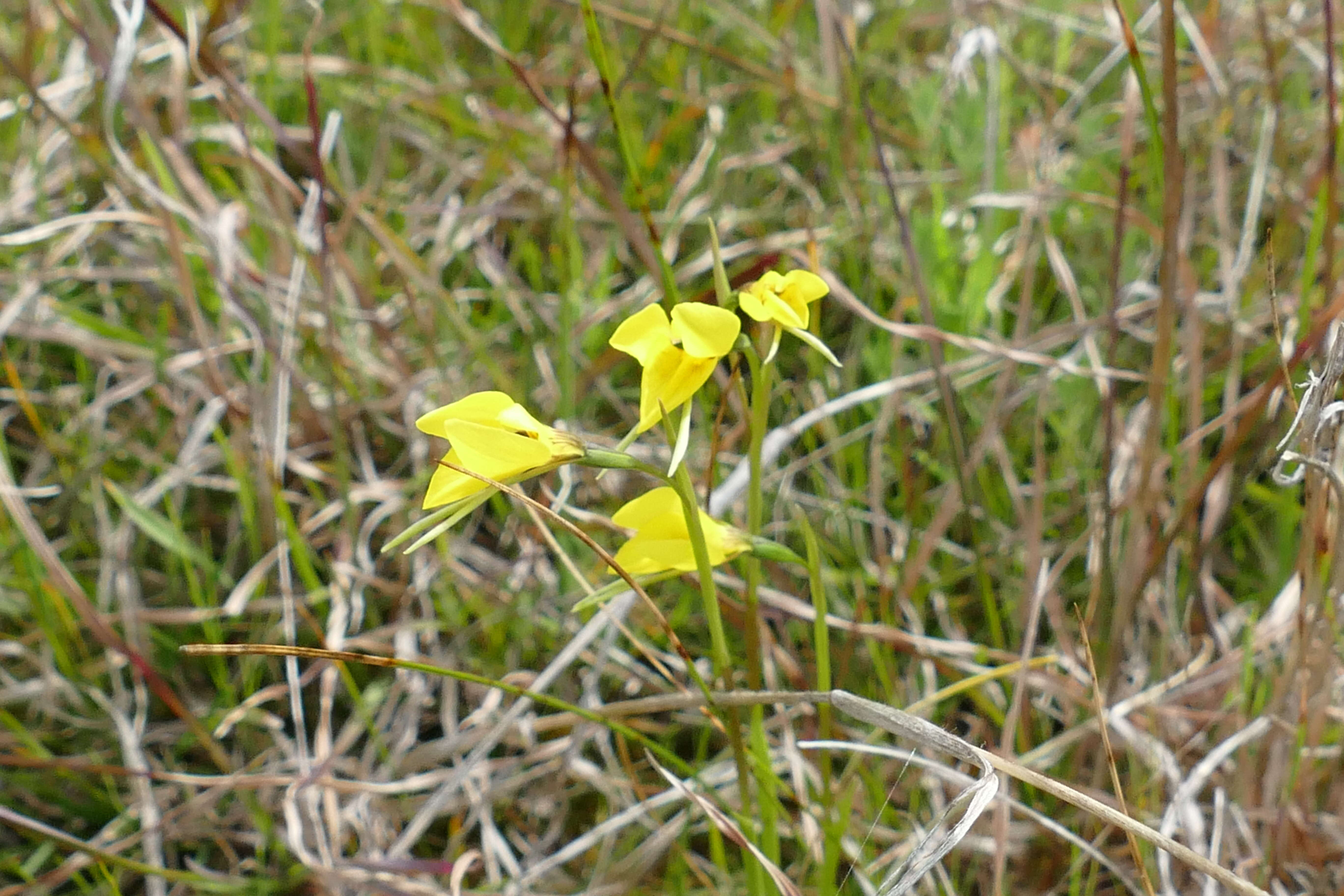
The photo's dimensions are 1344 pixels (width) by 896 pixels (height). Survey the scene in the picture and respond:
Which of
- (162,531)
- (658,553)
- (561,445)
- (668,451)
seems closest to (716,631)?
(658,553)

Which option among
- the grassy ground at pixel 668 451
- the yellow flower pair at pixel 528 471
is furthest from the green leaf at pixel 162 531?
the yellow flower pair at pixel 528 471

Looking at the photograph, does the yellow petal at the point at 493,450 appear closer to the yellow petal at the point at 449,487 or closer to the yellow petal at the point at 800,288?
the yellow petal at the point at 449,487

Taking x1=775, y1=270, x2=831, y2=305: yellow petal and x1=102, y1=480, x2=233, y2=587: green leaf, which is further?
x1=102, y1=480, x2=233, y2=587: green leaf

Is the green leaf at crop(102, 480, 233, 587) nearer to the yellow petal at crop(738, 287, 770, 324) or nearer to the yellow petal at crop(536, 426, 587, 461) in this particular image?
the yellow petal at crop(536, 426, 587, 461)

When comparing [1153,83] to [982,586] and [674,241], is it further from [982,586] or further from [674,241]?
[982,586]

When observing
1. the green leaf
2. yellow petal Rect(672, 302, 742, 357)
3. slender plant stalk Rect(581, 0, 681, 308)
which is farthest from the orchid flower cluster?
the green leaf

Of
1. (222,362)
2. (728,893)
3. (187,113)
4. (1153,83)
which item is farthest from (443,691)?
(1153,83)
